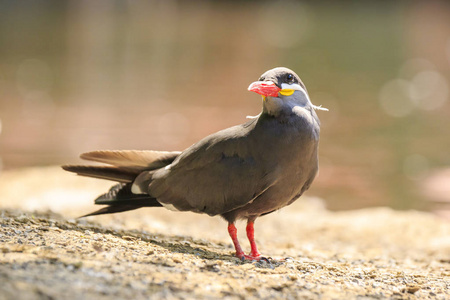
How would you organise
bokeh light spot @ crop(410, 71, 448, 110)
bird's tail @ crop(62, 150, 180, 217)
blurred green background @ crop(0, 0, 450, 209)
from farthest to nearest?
bokeh light spot @ crop(410, 71, 448, 110) → blurred green background @ crop(0, 0, 450, 209) → bird's tail @ crop(62, 150, 180, 217)

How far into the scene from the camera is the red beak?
178 inches

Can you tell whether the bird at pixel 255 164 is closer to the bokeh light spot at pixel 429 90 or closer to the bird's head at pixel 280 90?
the bird's head at pixel 280 90

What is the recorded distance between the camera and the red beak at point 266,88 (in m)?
4.52

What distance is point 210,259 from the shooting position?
15.1ft

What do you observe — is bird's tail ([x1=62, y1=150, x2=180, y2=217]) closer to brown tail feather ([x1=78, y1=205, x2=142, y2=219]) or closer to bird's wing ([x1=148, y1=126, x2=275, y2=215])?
brown tail feather ([x1=78, y1=205, x2=142, y2=219])

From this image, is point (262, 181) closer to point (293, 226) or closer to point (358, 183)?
point (293, 226)

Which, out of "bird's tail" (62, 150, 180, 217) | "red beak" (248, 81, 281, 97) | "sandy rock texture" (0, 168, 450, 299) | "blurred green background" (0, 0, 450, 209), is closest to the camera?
"sandy rock texture" (0, 168, 450, 299)

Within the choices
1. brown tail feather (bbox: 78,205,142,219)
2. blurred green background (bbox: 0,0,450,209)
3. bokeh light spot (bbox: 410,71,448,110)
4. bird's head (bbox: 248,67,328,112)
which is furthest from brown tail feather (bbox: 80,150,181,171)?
bokeh light spot (bbox: 410,71,448,110)

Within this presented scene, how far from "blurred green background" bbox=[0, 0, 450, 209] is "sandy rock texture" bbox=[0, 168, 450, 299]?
1835 millimetres

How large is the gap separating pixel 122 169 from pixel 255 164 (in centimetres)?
126

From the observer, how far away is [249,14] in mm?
47875

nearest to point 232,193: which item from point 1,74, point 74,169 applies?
point 74,169

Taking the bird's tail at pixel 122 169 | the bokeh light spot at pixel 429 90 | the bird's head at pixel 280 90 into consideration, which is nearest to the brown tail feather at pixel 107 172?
the bird's tail at pixel 122 169

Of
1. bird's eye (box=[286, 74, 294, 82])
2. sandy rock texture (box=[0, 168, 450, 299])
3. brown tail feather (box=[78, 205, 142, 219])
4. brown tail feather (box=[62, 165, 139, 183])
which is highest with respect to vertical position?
bird's eye (box=[286, 74, 294, 82])
